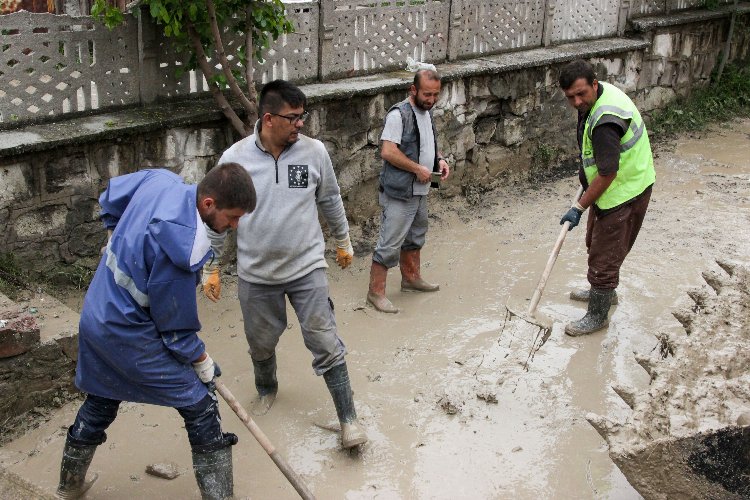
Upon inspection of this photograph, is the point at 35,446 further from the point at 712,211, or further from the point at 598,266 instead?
the point at 712,211

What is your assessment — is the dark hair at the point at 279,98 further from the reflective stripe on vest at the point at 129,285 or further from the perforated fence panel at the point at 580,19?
the perforated fence panel at the point at 580,19

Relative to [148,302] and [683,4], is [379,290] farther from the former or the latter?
[683,4]

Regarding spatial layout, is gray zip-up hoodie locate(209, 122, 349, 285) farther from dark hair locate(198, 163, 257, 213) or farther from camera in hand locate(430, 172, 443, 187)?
camera in hand locate(430, 172, 443, 187)

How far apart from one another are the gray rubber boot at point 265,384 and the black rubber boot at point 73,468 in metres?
1.07

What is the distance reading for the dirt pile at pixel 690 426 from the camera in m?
3.31

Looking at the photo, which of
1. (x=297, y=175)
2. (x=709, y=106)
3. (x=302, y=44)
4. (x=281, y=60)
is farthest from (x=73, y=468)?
(x=709, y=106)

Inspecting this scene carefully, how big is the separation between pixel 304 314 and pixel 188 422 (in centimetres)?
90

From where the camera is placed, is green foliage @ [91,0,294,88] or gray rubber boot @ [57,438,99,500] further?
green foliage @ [91,0,294,88]

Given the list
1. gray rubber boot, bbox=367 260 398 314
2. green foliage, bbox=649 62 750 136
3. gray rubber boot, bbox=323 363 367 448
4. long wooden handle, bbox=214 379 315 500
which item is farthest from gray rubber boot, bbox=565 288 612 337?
green foliage, bbox=649 62 750 136

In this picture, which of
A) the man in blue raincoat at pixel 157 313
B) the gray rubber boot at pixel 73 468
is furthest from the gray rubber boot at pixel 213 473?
the gray rubber boot at pixel 73 468

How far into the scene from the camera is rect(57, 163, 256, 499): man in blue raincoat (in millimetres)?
3176

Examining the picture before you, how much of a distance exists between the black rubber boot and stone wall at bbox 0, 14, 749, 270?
1.90 metres

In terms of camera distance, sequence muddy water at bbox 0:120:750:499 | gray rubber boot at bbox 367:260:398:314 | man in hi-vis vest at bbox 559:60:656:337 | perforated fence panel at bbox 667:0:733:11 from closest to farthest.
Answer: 1. muddy water at bbox 0:120:750:499
2. man in hi-vis vest at bbox 559:60:656:337
3. gray rubber boot at bbox 367:260:398:314
4. perforated fence panel at bbox 667:0:733:11

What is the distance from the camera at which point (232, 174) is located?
3.26 meters
